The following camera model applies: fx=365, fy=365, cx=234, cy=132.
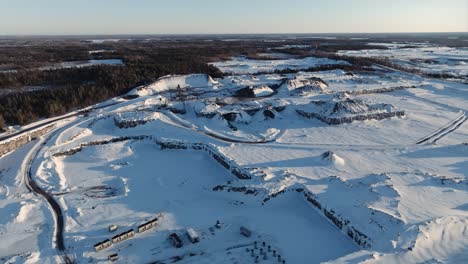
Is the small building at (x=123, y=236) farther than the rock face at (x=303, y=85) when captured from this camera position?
No

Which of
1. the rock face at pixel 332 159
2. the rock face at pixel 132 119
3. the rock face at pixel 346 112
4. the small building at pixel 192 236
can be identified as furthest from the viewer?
the rock face at pixel 346 112

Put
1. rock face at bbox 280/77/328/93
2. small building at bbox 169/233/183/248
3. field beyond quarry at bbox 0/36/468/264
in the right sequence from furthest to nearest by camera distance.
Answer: rock face at bbox 280/77/328/93 → small building at bbox 169/233/183/248 → field beyond quarry at bbox 0/36/468/264

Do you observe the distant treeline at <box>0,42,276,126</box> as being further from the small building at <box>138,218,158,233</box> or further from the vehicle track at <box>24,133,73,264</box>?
the small building at <box>138,218,158,233</box>

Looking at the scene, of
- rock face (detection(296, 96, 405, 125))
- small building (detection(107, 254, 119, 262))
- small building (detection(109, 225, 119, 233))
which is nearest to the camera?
small building (detection(107, 254, 119, 262))

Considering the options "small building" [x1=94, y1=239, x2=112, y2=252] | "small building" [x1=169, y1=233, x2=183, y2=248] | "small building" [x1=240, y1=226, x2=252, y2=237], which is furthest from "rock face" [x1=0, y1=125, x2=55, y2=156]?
"small building" [x1=240, y1=226, x2=252, y2=237]

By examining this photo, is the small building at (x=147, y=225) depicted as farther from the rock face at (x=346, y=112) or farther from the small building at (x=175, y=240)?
the rock face at (x=346, y=112)

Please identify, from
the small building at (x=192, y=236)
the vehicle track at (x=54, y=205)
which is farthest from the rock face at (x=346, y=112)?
the vehicle track at (x=54, y=205)
